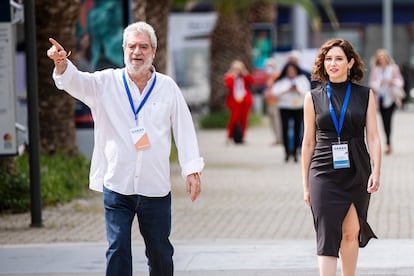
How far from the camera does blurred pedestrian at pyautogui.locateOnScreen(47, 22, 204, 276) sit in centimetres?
658

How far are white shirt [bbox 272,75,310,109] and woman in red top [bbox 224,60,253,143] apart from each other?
4.77 meters

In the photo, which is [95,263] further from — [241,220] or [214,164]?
[214,164]

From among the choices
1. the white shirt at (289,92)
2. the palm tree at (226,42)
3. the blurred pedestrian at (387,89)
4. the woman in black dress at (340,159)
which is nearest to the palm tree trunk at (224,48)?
the palm tree at (226,42)

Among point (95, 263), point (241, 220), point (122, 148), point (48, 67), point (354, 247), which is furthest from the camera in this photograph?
point (48, 67)

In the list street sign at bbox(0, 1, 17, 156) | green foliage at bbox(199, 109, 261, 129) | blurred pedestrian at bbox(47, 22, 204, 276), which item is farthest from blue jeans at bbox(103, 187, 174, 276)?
green foliage at bbox(199, 109, 261, 129)

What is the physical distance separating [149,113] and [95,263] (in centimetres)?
284

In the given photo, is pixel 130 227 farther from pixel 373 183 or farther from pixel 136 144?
pixel 373 183

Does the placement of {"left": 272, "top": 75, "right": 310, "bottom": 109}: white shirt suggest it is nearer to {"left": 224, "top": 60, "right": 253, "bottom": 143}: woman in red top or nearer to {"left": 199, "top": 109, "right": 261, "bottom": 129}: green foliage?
{"left": 224, "top": 60, "right": 253, "bottom": 143}: woman in red top

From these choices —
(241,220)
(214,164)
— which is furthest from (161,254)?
(214,164)

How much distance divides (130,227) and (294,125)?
13.0 m

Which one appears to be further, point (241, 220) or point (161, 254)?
point (241, 220)

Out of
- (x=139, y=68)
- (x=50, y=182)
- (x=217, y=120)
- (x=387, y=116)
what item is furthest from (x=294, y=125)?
(x=139, y=68)

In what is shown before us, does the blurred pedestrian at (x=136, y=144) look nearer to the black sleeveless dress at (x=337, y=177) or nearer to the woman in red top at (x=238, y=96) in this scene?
the black sleeveless dress at (x=337, y=177)

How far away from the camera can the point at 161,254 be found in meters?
6.67
